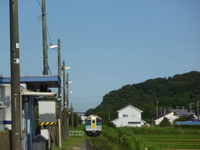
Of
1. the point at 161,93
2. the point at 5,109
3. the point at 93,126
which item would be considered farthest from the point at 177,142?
the point at 161,93

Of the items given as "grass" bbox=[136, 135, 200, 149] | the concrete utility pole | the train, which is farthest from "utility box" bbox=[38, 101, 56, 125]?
the train

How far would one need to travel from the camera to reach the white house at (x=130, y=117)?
9269cm

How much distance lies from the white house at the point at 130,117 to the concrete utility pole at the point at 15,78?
279 feet

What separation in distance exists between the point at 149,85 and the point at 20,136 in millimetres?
156316

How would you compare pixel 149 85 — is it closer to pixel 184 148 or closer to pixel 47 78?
pixel 184 148

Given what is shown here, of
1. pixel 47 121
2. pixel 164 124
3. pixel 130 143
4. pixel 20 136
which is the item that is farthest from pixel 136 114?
pixel 20 136

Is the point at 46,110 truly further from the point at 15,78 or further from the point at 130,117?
the point at 130,117

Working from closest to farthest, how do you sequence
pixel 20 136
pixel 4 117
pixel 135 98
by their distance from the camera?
pixel 20 136 → pixel 4 117 → pixel 135 98

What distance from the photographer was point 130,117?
3691 inches

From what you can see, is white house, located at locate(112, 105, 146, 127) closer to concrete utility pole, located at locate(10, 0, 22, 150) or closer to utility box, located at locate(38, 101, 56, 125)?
utility box, located at locate(38, 101, 56, 125)

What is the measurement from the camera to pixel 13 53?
8.84 m

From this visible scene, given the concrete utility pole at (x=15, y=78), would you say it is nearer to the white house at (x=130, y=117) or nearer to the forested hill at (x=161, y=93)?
the white house at (x=130, y=117)

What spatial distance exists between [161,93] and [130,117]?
72186 mm

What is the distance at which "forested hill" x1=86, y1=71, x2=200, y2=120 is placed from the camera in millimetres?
149125
